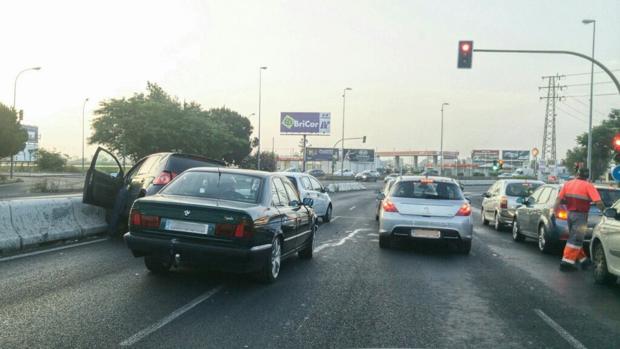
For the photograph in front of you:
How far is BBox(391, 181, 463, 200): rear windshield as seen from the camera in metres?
11.3

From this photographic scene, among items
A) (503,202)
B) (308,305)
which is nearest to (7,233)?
(308,305)

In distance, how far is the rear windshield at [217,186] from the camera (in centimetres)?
746

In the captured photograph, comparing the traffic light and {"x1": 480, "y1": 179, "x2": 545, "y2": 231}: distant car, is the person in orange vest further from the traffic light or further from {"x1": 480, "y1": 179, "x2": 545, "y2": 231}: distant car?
the traffic light

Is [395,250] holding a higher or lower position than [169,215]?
lower

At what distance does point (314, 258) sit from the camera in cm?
998

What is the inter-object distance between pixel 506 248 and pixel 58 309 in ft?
31.4

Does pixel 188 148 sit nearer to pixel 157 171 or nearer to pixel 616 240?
pixel 157 171

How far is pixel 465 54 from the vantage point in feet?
68.5

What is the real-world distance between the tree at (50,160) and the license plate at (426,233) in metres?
59.9

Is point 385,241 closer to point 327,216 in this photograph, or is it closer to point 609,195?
point 609,195

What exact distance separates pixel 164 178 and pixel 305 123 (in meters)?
54.5

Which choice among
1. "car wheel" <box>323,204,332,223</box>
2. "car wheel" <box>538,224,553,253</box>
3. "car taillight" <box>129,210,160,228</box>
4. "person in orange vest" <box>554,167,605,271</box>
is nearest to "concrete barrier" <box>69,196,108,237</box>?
"car taillight" <box>129,210,160,228</box>

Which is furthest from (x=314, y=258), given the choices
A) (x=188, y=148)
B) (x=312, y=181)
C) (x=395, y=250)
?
(x=188, y=148)

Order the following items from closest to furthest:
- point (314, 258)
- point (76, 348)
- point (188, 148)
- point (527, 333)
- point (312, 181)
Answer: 1. point (76, 348)
2. point (527, 333)
3. point (314, 258)
4. point (312, 181)
5. point (188, 148)
